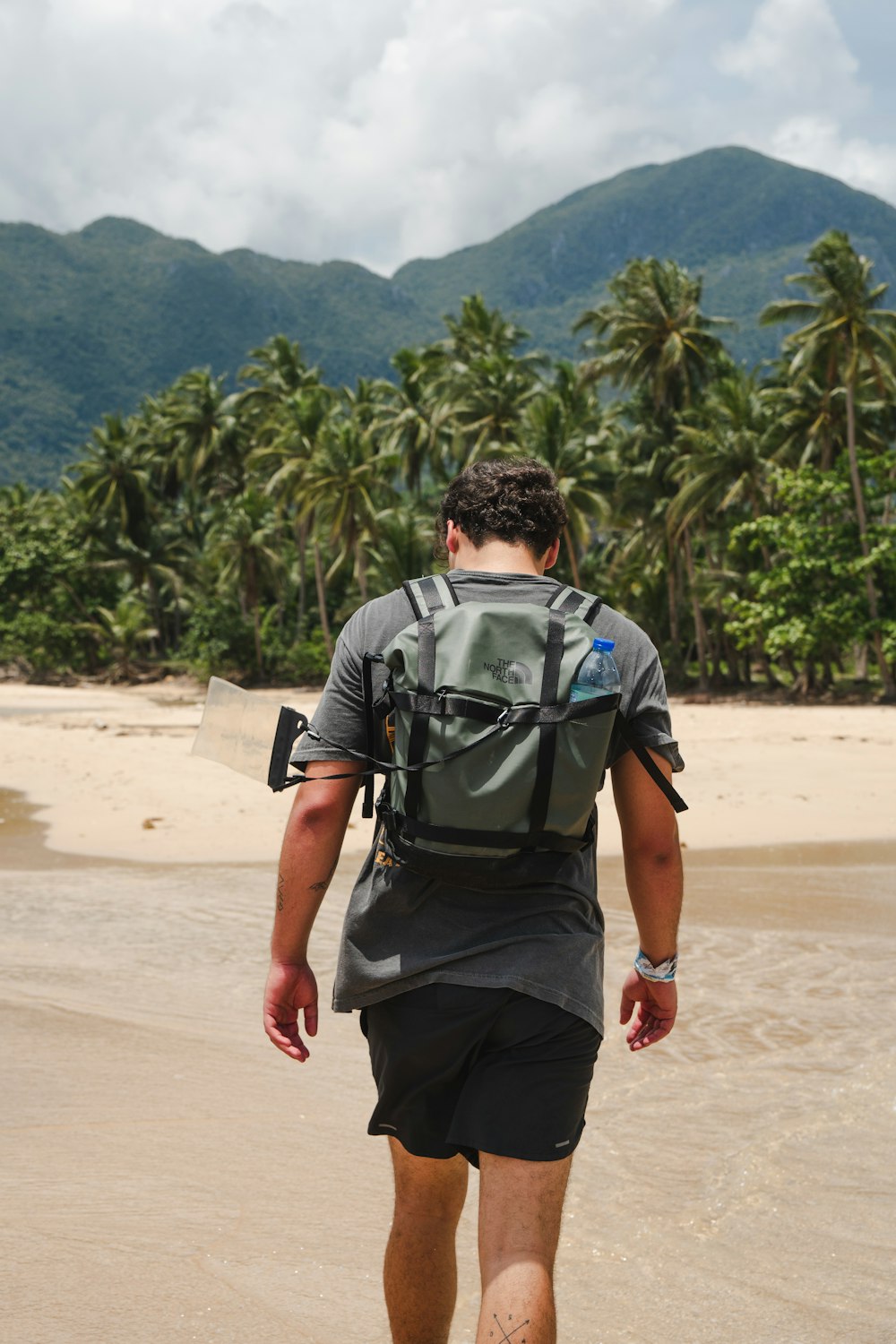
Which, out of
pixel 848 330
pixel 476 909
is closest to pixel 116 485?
pixel 848 330

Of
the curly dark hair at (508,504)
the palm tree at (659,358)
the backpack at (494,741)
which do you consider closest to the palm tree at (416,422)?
the palm tree at (659,358)

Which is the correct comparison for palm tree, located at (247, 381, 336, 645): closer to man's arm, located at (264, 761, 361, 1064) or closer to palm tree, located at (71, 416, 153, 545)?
palm tree, located at (71, 416, 153, 545)

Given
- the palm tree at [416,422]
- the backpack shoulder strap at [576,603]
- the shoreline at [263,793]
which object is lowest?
the shoreline at [263,793]

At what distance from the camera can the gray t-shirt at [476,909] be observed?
2135 millimetres

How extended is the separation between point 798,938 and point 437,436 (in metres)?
37.1

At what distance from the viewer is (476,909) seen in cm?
216

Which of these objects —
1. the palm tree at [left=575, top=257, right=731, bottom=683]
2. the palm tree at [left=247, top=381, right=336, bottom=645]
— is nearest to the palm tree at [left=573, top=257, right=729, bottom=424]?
the palm tree at [left=575, top=257, right=731, bottom=683]

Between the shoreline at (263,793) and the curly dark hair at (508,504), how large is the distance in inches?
290

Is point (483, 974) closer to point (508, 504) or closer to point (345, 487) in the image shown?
→ point (508, 504)

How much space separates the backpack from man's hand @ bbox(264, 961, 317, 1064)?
395 millimetres

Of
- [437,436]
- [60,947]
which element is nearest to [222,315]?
[437,436]

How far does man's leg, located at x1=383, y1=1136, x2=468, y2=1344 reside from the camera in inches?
89.0

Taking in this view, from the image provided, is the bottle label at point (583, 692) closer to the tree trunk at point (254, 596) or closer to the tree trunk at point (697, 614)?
the tree trunk at point (697, 614)

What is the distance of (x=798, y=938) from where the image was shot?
739 cm
